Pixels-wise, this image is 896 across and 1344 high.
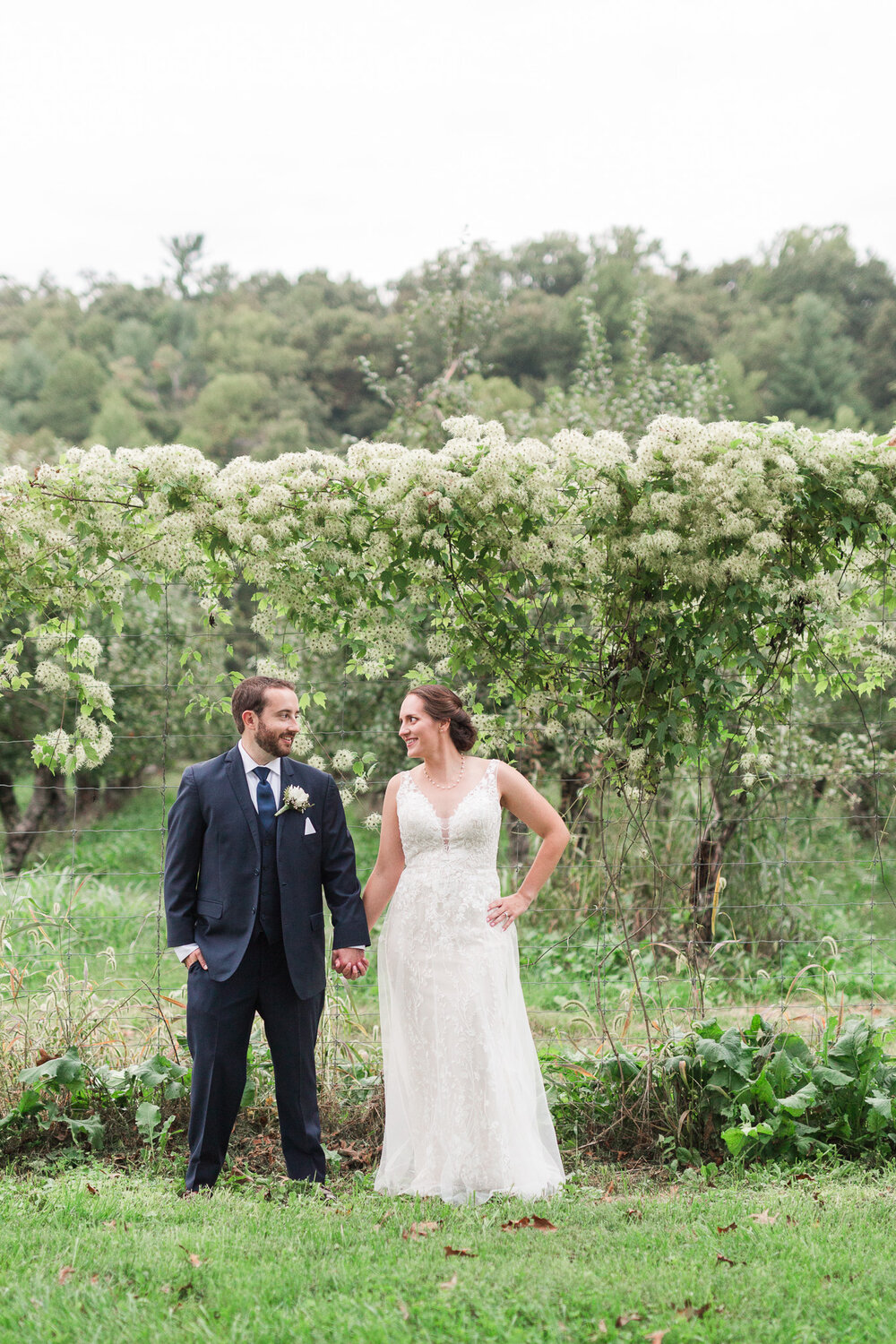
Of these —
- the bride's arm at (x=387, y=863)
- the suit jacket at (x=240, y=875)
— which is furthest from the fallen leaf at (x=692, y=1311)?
the bride's arm at (x=387, y=863)

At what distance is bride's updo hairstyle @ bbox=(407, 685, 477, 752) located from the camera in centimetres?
379

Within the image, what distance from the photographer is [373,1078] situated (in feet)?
14.4

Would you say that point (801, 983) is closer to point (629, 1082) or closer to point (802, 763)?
point (802, 763)

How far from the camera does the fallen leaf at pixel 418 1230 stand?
10.1ft

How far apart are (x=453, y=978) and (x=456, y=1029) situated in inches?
6.7

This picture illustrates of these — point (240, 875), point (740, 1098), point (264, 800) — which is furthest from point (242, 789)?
point (740, 1098)

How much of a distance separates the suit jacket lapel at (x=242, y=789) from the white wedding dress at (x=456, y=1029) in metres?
0.53

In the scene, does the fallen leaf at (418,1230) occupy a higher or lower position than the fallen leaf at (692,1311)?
lower

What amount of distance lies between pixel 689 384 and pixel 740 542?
287 inches

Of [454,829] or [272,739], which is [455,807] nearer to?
[454,829]

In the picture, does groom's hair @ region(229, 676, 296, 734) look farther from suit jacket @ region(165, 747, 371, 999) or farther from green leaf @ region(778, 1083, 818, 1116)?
green leaf @ region(778, 1083, 818, 1116)

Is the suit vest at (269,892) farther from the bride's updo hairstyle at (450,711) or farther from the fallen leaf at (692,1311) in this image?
the fallen leaf at (692,1311)

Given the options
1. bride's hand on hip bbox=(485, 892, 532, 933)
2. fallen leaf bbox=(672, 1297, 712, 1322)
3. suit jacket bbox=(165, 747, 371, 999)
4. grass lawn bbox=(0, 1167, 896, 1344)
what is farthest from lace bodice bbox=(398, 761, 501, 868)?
fallen leaf bbox=(672, 1297, 712, 1322)

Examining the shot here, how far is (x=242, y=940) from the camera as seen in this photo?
138 inches
